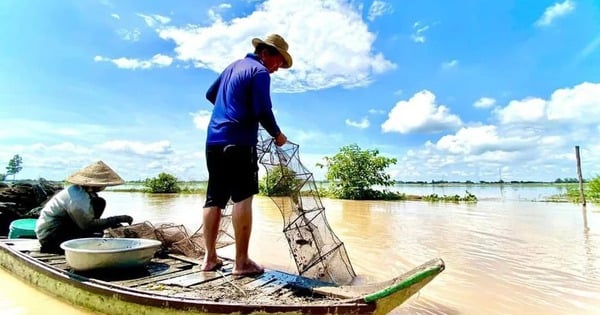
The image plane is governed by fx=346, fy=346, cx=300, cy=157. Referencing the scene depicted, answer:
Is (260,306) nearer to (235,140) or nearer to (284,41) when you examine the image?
(235,140)

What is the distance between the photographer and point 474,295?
12.4 feet

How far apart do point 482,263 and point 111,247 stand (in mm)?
4984

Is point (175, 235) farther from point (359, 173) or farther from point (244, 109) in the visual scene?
point (359, 173)

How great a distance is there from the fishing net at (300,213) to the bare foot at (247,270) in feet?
1.35

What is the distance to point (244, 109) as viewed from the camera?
10.0ft

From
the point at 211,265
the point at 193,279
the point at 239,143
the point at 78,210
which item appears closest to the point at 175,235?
the point at 78,210

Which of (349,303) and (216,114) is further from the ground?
(216,114)

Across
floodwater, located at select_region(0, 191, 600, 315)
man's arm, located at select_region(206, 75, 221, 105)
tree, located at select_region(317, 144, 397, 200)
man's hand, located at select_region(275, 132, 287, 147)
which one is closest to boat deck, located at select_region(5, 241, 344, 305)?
floodwater, located at select_region(0, 191, 600, 315)

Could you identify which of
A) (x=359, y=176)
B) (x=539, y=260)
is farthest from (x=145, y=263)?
(x=359, y=176)

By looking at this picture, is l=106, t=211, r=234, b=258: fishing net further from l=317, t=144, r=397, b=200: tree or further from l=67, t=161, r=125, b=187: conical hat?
l=317, t=144, r=397, b=200: tree

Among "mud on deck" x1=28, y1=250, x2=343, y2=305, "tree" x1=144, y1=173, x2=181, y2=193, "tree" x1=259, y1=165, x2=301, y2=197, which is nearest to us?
"mud on deck" x1=28, y1=250, x2=343, y2=305

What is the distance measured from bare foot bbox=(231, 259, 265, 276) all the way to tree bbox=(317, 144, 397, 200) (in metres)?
18.9

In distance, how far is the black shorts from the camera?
9.70 ft

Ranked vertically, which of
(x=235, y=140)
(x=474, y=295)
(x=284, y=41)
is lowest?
(x=474, y=295)
